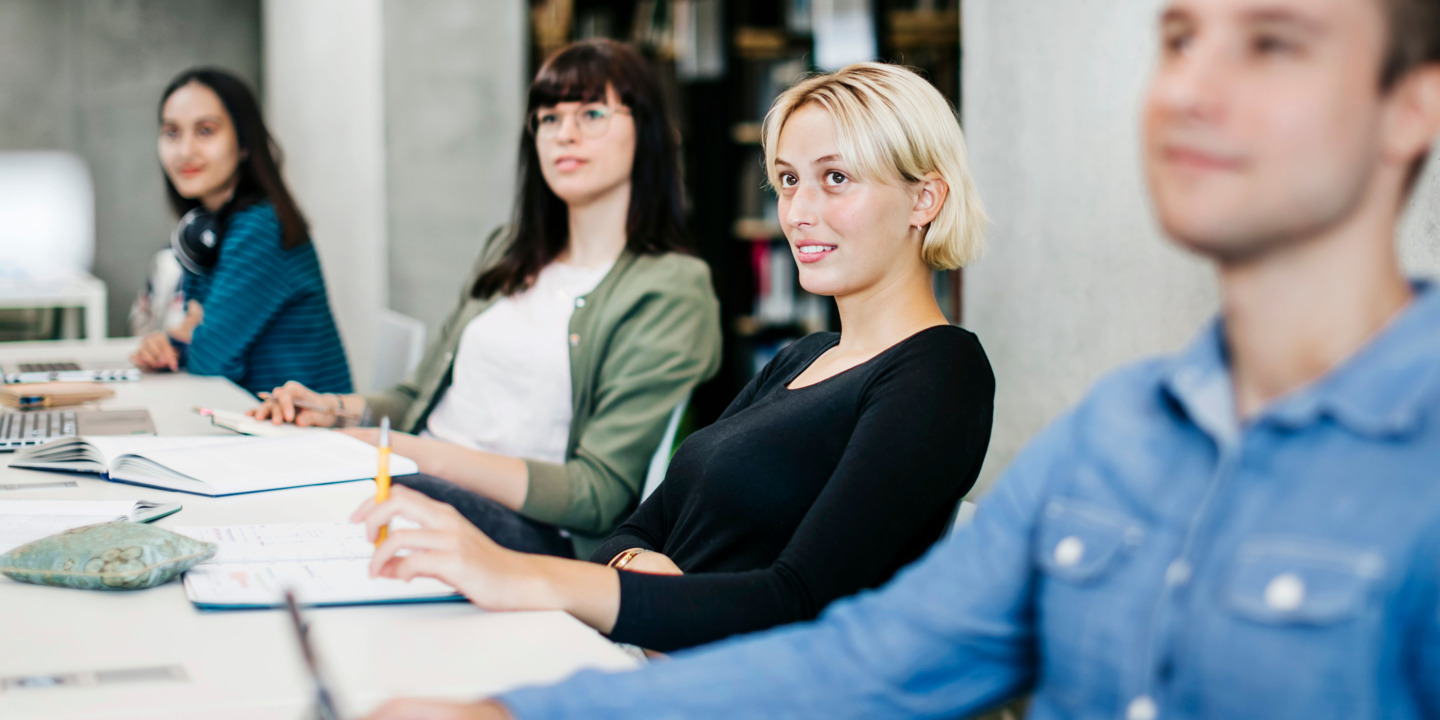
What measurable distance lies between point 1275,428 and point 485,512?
1.44 metres

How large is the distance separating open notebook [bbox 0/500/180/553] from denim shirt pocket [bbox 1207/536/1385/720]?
1.19m

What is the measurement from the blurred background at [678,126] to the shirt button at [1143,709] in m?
0.81

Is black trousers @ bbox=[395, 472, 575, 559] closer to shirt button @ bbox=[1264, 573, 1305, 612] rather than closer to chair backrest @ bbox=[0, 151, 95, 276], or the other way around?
shirt button @ bbox=[1264, 573, 1305, 612]

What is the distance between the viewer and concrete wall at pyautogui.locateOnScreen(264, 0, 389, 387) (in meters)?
3.89

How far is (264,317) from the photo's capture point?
277 centimetres

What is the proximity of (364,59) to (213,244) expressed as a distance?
132 centimetres

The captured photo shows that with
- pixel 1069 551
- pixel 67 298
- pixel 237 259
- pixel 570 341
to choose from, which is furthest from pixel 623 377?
pixel 67 298

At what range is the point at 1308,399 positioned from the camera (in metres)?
0.63

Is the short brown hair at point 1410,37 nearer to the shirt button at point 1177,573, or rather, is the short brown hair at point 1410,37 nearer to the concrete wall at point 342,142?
the shirt button at point 1177,573

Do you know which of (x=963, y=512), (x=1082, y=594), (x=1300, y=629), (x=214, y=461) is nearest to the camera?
(x=1300, y=629)

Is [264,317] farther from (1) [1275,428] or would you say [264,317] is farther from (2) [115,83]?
(2) [115,83]

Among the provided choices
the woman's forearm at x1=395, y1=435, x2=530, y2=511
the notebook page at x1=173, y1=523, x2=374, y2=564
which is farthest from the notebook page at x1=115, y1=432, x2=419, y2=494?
the notebook page at x1=173, y1=523, x2=374, y2=564

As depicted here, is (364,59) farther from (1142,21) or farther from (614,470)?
(1142,21)

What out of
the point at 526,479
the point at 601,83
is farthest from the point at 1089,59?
the point at 526,479
